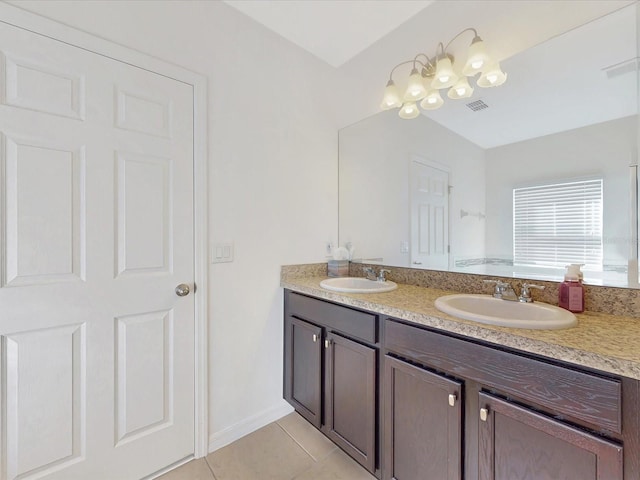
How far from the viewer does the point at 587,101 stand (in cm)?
118

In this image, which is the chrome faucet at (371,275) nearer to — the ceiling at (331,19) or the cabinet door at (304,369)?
the cabinet door at (304,369)

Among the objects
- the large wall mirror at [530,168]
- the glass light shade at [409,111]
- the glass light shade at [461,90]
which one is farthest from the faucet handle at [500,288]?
the glass light shade at [409,111]

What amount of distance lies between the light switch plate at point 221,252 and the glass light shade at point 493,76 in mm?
1576

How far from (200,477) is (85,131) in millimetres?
1654

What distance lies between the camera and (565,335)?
0.83 metres

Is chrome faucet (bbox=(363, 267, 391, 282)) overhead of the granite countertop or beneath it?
overhead

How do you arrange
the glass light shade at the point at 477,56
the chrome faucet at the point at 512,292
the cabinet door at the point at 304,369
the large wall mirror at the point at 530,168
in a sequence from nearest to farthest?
the large wall mirror at the point at 530,168 < the chrome faucet at the point at 512,292 < the glass light shade at the point at 477,56 < the cabinet door at the point at 304,369

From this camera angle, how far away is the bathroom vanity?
724mm

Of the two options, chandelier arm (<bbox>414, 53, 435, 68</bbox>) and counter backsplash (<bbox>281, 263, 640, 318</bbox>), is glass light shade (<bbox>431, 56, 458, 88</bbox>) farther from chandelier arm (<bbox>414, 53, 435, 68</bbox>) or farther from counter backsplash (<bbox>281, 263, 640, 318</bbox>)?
counter backsplash (<bbox>281, 263, 640, 318</bbox>)

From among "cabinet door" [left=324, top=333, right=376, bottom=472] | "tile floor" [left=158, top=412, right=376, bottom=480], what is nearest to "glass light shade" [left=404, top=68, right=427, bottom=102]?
"cabinet door" [left=324, top=333, right=376, bottom=472]

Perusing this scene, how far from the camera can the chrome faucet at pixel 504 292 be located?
1231 mm

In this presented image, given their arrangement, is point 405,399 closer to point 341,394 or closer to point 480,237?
point 341,394

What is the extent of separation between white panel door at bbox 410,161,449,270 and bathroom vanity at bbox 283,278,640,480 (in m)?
0.21

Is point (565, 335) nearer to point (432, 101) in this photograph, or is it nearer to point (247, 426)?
point (432, 101)
